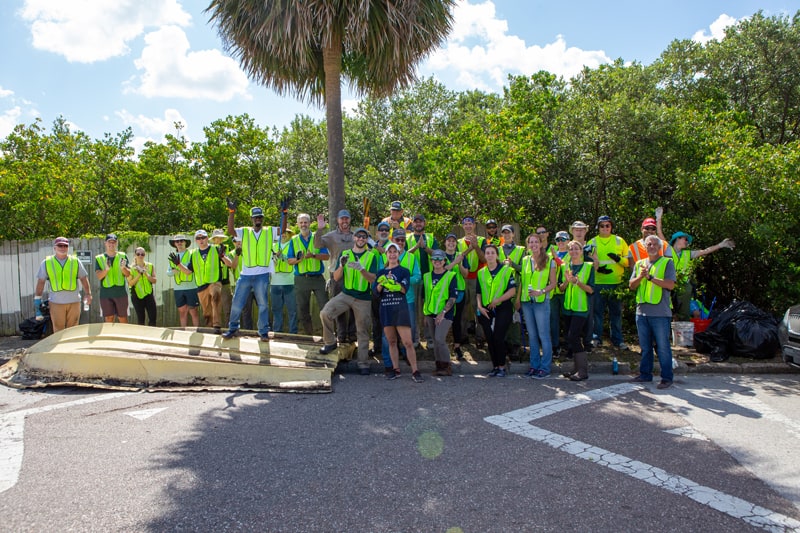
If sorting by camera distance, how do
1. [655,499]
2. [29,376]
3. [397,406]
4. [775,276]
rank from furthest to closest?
[775,276], [29,376], [397,406], [655,499]

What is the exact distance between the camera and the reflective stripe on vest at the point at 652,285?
22.4 ft

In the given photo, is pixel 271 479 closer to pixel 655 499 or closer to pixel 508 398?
pixel 655 499

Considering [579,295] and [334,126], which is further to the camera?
[334,126]

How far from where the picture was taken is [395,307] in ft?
23.9

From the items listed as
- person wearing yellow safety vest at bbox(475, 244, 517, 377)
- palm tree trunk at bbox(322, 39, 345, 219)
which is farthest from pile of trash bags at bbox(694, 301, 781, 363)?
palm tree trunk at bbox(322, 39, 345, 219)

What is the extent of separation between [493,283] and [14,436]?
5.61 meters

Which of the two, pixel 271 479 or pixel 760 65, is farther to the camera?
pixel 760 65

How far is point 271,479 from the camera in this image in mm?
4008

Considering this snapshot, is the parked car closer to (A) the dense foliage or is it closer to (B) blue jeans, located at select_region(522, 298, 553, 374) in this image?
(A) the dense foliage

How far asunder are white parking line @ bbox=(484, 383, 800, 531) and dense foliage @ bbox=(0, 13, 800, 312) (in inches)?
182

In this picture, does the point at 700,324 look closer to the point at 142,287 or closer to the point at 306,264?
the point at 306,264

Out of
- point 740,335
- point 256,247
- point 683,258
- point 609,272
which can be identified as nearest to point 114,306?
point 256,247

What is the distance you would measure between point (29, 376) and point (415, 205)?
22.8ft

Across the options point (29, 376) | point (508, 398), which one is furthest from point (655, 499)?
point (29, 376)
